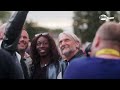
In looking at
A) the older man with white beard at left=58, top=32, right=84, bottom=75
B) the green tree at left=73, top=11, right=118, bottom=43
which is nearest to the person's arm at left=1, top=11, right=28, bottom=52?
the green tree at left=73, top=11, right=118, bottom=43

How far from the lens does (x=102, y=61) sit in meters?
1.92

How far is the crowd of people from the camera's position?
6.30 ft

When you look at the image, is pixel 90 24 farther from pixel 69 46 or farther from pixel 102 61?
pixel 102 61

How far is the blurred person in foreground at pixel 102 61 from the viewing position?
1914 mm

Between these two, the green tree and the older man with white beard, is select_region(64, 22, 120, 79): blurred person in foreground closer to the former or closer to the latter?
the green tree

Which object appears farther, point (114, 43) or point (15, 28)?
point (15, 28)

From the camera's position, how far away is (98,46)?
1921 millimetres

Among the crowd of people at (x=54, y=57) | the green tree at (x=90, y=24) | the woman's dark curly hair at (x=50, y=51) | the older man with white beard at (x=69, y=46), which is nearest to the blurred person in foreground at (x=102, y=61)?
the crowd of people at (x=54, y=57)

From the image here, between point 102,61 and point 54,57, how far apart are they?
1.05 m

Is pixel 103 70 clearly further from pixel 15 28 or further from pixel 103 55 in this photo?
pixel 15 28
